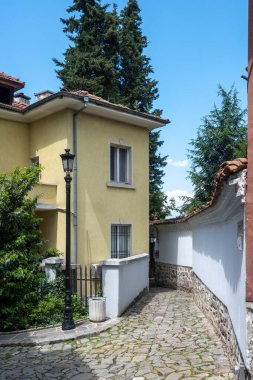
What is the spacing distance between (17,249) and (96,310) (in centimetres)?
257

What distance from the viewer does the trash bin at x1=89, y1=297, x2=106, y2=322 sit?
1001cm

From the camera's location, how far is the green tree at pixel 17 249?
971 centimetres

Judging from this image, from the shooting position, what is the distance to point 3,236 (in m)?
10.4

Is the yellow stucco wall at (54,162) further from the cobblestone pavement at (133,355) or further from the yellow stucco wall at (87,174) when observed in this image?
the cobblestone pavement at (133,355)

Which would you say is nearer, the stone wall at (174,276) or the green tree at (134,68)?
the stone wall at (174,276)

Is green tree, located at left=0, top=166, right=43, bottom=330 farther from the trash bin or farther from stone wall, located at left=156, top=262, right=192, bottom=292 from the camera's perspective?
stone wall, located at left=156, top=262, right=192, bottom=292

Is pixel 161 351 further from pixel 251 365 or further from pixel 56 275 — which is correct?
pixel 56 275

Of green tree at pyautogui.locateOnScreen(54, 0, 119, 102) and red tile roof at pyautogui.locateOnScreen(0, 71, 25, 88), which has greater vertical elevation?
green tree at pyautogui.locateOnScreen(54, 0, 119, 102)

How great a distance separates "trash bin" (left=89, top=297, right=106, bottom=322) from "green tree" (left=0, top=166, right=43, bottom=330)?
5.02ft

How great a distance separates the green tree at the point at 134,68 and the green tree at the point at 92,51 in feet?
2.07

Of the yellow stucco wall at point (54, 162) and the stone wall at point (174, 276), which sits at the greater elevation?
the yellow stucco wall at point (54, 162)

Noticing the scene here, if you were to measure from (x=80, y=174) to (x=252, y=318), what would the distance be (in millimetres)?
9490

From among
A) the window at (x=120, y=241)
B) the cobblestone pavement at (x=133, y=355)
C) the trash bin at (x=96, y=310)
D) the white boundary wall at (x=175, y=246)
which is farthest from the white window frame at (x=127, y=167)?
the cobblestone pavement at (x=133, y=355)

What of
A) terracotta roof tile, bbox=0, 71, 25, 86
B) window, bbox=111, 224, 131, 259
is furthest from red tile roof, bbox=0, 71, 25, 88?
window, bbox=111, 224, 131, 259
